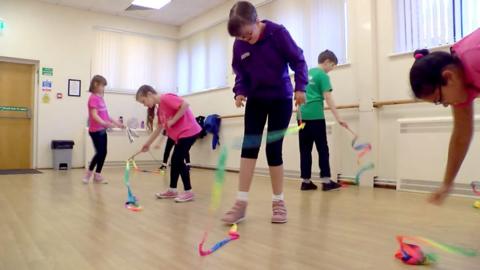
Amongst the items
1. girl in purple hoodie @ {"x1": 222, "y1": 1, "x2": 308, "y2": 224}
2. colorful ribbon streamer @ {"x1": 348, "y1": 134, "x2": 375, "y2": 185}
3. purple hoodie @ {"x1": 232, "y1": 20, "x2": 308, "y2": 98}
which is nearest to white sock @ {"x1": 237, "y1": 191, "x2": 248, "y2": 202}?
girl in purple hoodie @ {"x1": 222, "y1": 1, "x2": 308, "y2": 224}

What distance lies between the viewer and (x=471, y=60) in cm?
104

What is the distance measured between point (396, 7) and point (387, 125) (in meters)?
1.16

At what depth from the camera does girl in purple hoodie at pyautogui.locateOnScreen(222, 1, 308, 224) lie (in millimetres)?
1987

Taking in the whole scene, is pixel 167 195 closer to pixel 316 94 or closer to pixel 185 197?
pixel 185 197

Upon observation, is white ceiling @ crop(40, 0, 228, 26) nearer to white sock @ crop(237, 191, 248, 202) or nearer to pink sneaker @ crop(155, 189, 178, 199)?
pink sneaker @ crop(155, 189, 178, 199)

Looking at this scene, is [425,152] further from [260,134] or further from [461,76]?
[461,76]

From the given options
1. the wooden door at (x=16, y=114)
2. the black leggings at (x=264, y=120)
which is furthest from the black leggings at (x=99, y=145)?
the wooden door at (x=16, y=114)

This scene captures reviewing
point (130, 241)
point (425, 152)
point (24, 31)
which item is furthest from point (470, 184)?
point (24, 31)

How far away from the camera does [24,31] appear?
5973 mm

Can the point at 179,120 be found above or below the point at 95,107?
below

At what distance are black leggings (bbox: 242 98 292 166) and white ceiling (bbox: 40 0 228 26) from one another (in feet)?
14.8

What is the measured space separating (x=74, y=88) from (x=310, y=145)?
457 cm

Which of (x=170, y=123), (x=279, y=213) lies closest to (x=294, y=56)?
(x=279, y=213)

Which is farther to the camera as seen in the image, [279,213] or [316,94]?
Answer: [316,94]
